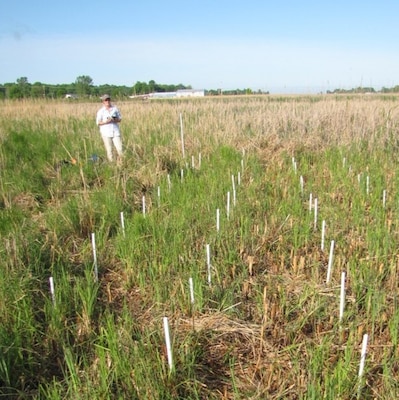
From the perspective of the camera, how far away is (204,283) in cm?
213

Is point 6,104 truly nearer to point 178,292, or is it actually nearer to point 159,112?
point 159,112

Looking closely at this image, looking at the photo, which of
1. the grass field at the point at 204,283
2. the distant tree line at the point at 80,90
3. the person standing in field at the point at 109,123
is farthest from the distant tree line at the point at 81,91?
the grass field at the point at 204,283

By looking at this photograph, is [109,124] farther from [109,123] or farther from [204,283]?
[204,283]

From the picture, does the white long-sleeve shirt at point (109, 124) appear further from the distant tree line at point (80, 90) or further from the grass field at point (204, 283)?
the distant tree line at point (80, 90)

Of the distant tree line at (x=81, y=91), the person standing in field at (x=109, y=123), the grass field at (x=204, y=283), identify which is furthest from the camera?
the distant tree line at (x=81, y=91)

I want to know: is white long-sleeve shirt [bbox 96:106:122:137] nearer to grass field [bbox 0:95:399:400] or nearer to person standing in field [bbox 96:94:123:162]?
person standing in field [bbox 96:94:123:162]

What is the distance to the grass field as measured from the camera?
147 cm

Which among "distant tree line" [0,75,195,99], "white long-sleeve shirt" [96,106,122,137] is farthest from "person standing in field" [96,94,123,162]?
"distant tree line" [0,75,195,99]

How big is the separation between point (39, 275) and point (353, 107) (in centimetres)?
626

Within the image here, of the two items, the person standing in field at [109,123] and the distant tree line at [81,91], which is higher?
the distant tree line at [81,91]

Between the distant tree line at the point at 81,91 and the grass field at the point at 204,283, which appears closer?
the grass field at the point at 204,283

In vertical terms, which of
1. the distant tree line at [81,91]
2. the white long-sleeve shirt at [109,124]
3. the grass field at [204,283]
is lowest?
the grass field at [204,283]

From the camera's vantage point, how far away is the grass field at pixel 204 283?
147 centimetres

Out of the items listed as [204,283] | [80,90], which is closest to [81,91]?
[80,90]
